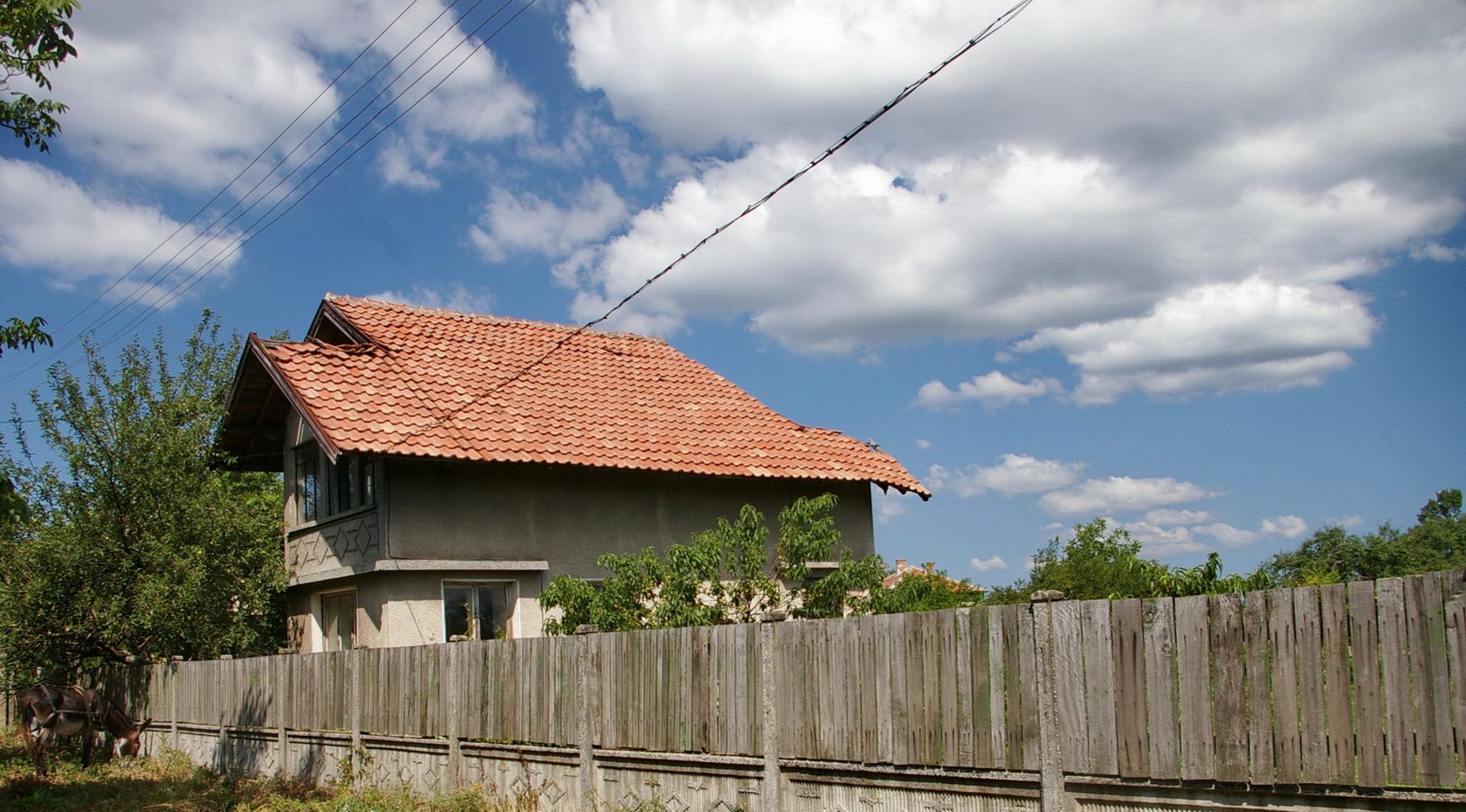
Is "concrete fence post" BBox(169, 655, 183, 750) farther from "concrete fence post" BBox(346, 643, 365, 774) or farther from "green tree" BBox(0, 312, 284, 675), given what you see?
"concrete fence post" BBox(346, 643, 365, 774)

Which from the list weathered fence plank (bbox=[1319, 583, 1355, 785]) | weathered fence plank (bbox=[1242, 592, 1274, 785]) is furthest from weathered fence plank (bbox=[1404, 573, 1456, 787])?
weathered fence plank (bbox=[1242, 592, 1274, 785])

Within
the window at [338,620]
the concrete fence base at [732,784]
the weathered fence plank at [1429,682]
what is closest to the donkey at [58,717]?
the window at [338,620]

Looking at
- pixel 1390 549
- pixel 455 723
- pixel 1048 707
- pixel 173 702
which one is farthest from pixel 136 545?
pixel 1390 549

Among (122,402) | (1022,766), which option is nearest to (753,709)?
(1022,766)

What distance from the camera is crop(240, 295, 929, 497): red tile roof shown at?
16.8 meters

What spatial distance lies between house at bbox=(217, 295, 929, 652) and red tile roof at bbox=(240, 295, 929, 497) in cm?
4

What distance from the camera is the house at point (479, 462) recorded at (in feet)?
54.6

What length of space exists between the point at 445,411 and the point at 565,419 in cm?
198

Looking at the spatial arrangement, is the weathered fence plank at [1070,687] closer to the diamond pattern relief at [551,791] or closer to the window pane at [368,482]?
the diamond pattern relief at [551,791]

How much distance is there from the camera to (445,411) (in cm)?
1745

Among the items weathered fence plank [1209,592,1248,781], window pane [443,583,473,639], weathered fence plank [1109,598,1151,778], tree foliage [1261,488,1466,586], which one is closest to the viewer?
weathered fence plank [1209,592,1248,781]

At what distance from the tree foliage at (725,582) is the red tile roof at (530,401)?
3723 mm

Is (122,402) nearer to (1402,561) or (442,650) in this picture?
(442,650)

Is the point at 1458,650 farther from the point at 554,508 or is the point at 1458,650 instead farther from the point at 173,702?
the point at 173,702
